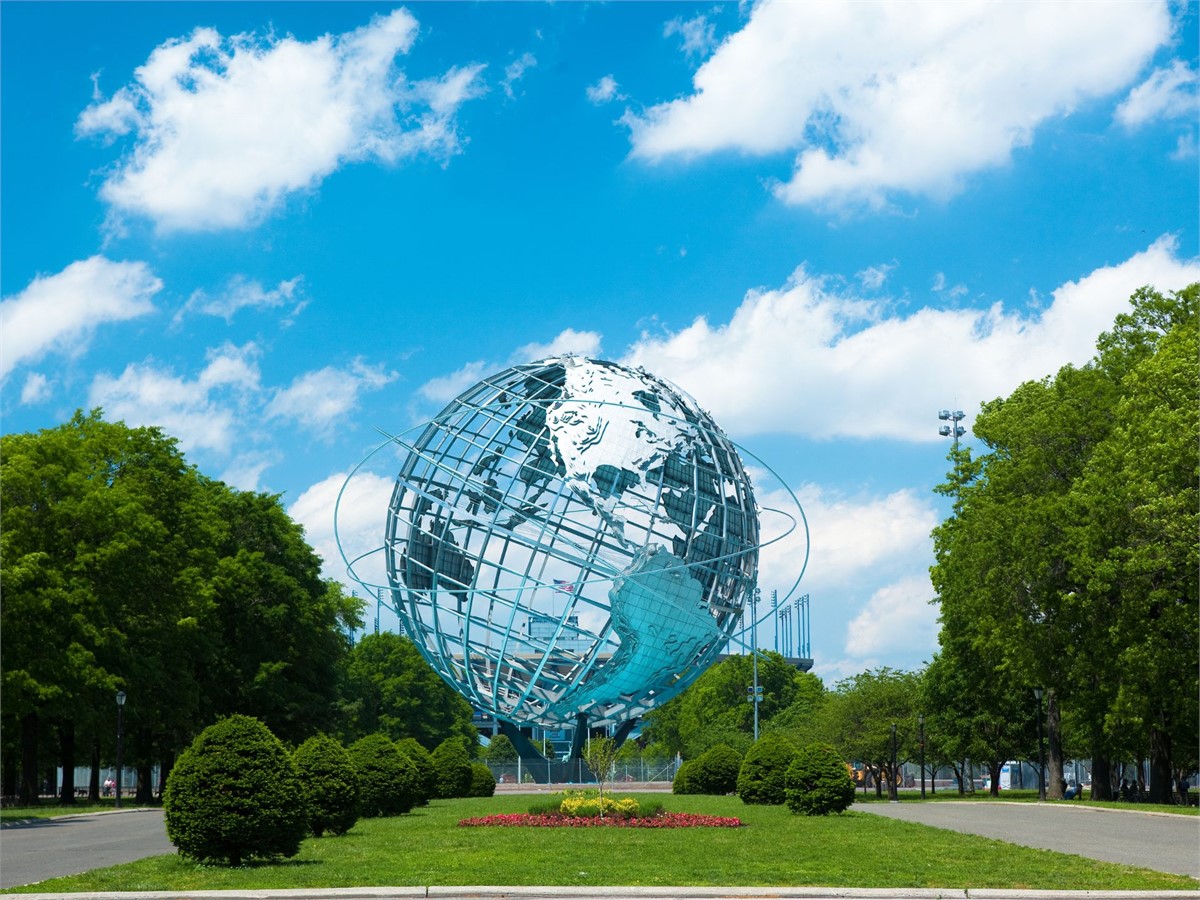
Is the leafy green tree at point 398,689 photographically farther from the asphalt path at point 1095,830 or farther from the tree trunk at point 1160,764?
the asphalt path at point 1095,830

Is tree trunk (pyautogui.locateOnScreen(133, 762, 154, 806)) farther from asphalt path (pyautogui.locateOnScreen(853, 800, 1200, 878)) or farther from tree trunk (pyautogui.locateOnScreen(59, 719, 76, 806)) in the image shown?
asphalt path (pyautogui.locateOnScreen(853, 800, 1200, 878))

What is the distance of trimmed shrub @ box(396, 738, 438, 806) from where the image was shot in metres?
31.3

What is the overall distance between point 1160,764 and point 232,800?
30.0 meters

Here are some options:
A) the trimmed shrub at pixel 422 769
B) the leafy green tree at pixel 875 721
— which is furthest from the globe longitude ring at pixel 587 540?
the leafy green tree at pixel 875 721

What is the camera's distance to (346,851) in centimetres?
1788

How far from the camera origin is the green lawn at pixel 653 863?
13680 mm

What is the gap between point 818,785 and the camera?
26.8 meters

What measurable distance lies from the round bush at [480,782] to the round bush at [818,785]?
15.6 m

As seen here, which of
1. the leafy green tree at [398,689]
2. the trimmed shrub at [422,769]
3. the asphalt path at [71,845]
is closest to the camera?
the asphalt path at [71,845]

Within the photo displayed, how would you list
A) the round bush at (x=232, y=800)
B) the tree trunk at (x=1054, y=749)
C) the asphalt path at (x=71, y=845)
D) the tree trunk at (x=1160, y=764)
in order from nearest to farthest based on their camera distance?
1. the round bush at (x=232, y=800)
2. the asphalt path at (x=71, y=845)
3. the tree trunk at (x=1160, y=764)
4. the tree trunk at (x=1054, y=749)

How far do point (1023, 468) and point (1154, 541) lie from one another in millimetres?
8468

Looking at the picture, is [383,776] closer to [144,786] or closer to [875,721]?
[144,786]

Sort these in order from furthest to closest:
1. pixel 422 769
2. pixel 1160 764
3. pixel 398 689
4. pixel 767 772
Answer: pixel 398 689 → pixel 1160 764 → pixel 422 769 → pixel 767 772

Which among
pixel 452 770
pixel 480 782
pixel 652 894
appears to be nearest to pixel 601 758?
pixel 452 770
